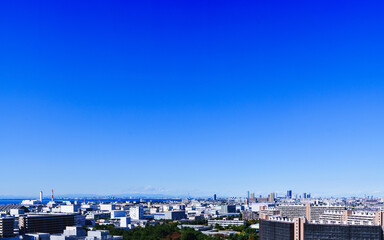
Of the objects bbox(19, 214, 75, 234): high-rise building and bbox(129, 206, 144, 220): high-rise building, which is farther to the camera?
bbox(129, 206, 144, 220): high-rise building

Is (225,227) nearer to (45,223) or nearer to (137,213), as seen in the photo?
(137,213)

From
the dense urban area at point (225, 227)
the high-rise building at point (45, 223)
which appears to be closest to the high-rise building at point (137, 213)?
the dense urban area at point (225, 227)

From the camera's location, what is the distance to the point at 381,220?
28.1 metres

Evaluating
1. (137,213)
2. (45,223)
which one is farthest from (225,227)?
(45,223)

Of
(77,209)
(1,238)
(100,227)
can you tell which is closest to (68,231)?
(1,238)

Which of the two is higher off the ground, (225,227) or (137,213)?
(225,227)

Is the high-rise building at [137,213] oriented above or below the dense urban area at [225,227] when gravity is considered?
below

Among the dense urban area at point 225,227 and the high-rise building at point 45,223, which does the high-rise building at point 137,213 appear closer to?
the dense urban area at point 225,227

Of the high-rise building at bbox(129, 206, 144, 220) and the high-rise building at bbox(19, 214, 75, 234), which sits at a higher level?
the high-rise building at bbox(19, 214, 75, 234)

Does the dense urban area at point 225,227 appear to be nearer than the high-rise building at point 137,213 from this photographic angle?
Yes

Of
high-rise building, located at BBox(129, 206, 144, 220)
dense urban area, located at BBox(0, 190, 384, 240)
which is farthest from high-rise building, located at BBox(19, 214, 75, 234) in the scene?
high-rise building, located at BBox(129, 206, 144, 220)

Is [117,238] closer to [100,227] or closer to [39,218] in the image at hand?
Answer: [39,218]

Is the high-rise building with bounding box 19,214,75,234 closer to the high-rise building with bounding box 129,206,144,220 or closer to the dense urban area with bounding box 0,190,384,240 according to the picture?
the dense urban area with bounding box 0,190,384,240

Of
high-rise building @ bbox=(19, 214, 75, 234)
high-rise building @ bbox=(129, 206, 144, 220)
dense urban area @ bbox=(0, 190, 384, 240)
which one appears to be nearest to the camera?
dense urban area @ bbox=(0, 190, 384, 240)
